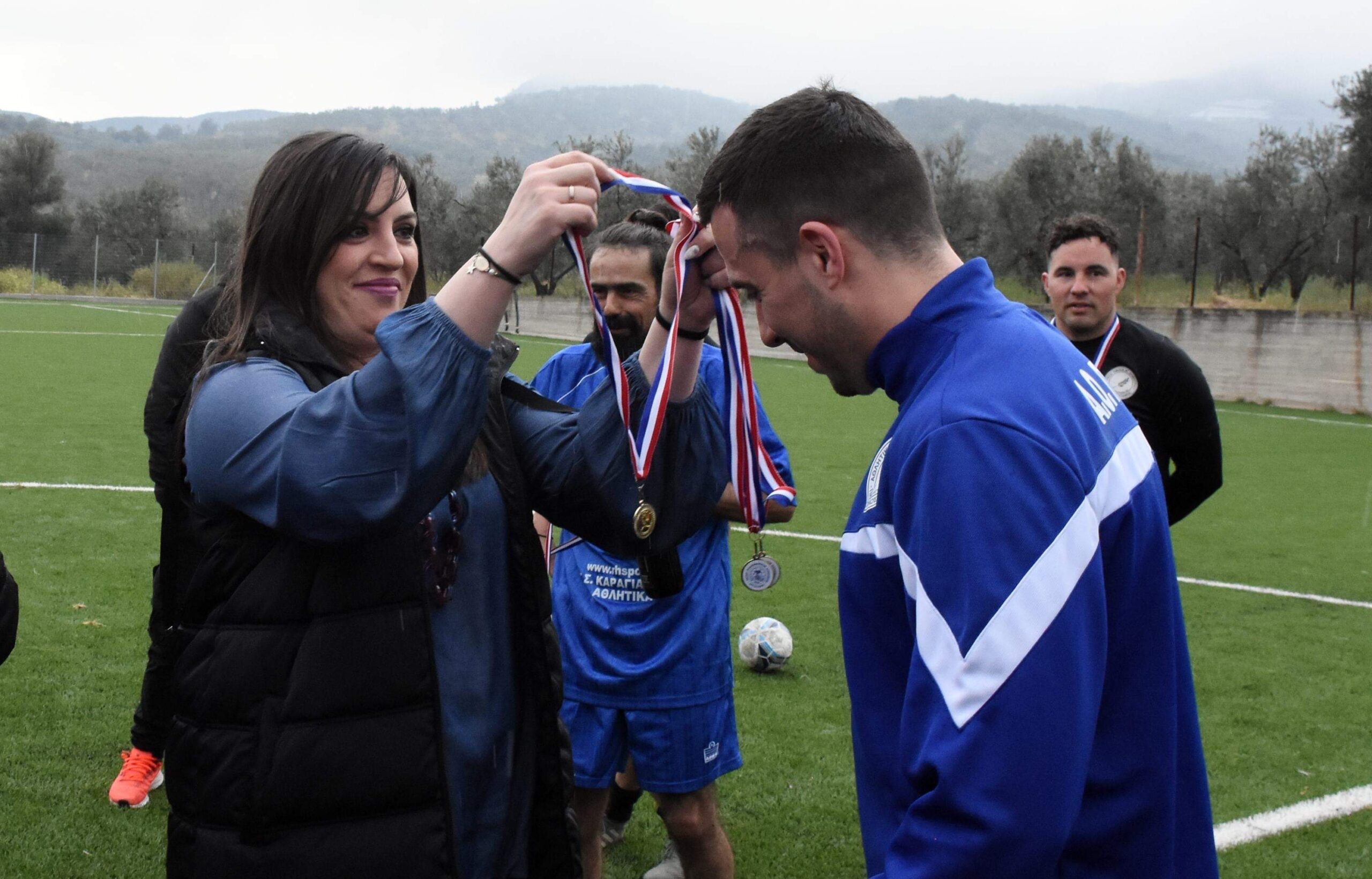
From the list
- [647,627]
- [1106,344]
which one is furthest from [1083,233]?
[647,627]

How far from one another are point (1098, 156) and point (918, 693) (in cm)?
4918

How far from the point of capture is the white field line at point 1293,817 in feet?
15.1

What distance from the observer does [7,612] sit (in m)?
2.47

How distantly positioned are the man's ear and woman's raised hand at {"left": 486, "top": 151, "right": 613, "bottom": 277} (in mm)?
373

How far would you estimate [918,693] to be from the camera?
4.84ft

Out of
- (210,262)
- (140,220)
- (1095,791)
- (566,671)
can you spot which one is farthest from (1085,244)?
(140,220)

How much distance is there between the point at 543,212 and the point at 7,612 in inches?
57.1

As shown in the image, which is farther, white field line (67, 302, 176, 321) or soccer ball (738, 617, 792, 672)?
white field line (67, 302, 176, 321)

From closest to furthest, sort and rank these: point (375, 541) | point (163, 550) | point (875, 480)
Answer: point (875, 480) < point (375, 541) < point (163, 550)

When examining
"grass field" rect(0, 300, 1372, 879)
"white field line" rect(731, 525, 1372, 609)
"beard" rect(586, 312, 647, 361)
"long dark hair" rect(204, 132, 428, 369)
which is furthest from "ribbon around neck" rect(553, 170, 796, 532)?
"white field line" rect(731, 525, 1372, 609)

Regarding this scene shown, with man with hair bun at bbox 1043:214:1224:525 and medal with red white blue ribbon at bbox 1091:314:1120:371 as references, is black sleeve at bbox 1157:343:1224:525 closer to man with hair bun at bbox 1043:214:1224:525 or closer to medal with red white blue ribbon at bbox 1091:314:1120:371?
man with hair bun at bbox 1043:214:1224:525

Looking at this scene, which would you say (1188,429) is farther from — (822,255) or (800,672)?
(822,255)

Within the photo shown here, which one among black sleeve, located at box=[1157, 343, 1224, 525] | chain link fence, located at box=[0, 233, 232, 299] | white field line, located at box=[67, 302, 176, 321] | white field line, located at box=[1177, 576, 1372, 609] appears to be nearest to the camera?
black sleeve, located at box=[1157, 343, 1224, 525]

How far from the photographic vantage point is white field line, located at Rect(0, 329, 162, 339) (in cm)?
2569
